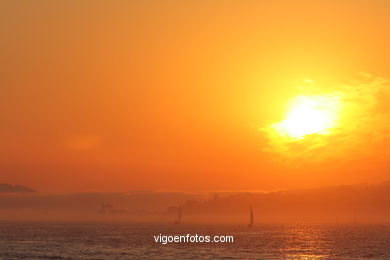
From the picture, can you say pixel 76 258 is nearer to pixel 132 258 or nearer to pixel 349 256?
pixel 132 258

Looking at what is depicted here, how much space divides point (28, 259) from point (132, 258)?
28.2m

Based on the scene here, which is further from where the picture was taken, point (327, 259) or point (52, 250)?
point (52, 250)

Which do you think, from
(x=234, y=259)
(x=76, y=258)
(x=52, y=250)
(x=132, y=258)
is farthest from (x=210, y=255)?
(x=52, y=250)

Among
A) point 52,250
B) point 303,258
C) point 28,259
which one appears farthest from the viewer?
point 52,250

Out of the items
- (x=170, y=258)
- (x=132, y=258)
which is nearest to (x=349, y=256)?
(x=170, y=258)

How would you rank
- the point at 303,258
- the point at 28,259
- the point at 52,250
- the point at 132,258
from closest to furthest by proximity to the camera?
the point at 28,259 < the point at 132,258 < the point at 303,258 < the point at 52,250

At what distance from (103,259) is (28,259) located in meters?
19.8

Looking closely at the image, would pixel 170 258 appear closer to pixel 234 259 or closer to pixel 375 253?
pixel 234 259

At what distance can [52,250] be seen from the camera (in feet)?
531

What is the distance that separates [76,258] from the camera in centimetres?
13700

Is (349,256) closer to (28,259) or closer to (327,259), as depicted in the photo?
(327,259)

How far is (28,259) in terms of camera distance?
429 ft

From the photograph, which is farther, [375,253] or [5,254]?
[375,253]

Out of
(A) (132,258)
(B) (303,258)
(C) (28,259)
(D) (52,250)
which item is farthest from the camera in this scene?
(D) (52,250)
